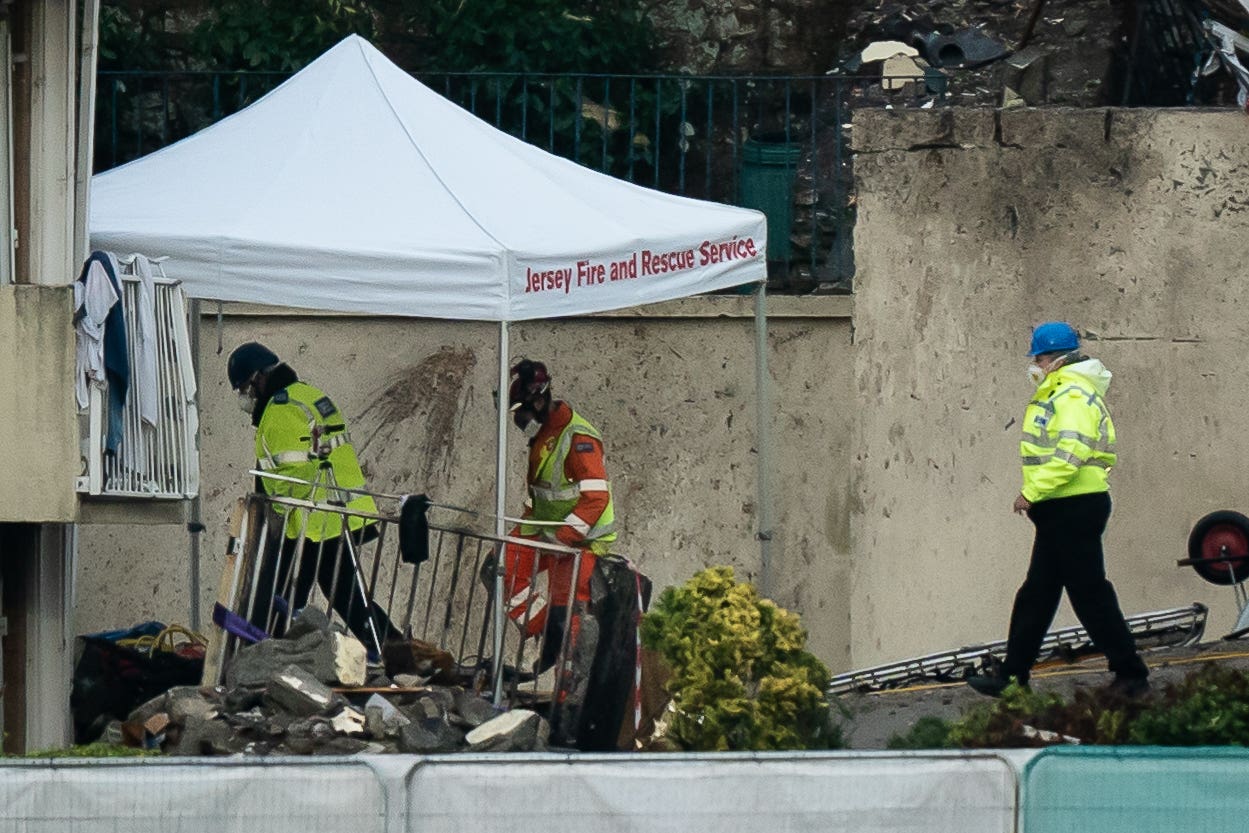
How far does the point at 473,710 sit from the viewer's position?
8.86 meters

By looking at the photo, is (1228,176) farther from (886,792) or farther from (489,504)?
(886,792)

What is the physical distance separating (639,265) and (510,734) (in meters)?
2.79

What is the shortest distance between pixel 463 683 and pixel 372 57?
359 centimetres

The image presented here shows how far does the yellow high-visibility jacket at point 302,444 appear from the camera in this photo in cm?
1077

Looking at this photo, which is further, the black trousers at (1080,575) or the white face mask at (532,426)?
the white face mask at (532,426)

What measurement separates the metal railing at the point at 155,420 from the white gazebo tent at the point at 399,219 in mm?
350

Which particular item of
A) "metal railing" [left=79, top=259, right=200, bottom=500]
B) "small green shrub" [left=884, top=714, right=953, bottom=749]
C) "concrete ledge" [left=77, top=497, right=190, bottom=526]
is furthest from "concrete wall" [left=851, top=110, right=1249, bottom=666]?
"concrete ledge" [left=77, top=497, right=190, bottom=526]

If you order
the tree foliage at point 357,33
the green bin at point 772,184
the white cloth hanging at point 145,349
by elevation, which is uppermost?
the tree foliage at point 357,33

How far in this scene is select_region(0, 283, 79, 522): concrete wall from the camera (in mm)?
8688

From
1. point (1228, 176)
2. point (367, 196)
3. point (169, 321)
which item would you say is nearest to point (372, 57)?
point (367, 196)

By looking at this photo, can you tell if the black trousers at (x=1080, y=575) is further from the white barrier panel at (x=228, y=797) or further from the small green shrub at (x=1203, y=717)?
the white barrier panel at (x=228, y=797)

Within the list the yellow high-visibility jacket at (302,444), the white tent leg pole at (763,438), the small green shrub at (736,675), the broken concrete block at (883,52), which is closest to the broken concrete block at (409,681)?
the small green shrub at (736,675)

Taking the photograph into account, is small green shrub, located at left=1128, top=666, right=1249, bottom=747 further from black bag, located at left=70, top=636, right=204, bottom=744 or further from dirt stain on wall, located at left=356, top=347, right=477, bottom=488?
dirt stain on wall, located at left=356, top=347, right=477, bottom=488

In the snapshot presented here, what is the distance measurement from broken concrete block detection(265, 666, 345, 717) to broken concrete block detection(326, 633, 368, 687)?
0.96 ft
